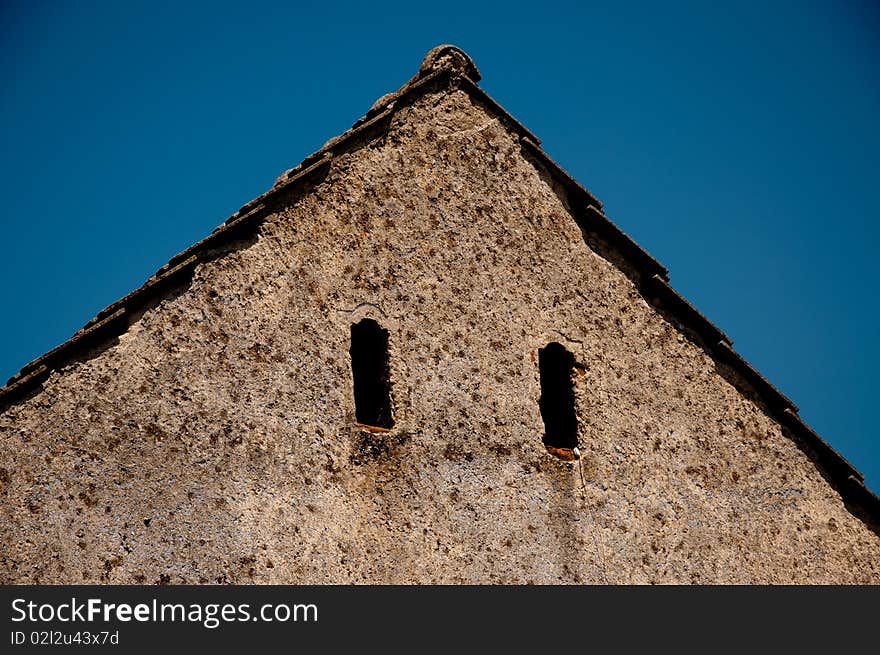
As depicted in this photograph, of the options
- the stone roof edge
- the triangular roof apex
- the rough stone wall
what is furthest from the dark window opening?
the triangular roof apex

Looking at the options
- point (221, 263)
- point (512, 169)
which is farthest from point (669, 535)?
point (221, 263)

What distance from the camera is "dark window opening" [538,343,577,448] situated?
37.3ft

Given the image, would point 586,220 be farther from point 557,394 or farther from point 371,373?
point 371,373

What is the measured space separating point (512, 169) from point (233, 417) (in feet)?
11.3

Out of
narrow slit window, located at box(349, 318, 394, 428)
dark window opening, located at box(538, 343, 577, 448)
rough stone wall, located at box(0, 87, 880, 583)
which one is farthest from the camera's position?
dark window opening, located at box(538, 343, 577, 448)

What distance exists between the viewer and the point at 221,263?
32.9 ft

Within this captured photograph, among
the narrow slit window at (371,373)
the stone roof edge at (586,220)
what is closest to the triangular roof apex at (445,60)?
the stone roof edge at (586,220)

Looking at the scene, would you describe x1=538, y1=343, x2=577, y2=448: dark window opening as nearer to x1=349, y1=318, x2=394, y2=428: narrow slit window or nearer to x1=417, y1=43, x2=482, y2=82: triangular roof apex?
x1=349, y1=318, x2=394, y2=428: narrow slit window

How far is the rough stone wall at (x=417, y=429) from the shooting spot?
9203 millimetres

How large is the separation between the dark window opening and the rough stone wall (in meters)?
0.12

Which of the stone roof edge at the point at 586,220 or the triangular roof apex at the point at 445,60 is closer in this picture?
the stone roof edge at the point at 586,220

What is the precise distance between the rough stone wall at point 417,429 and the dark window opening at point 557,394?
0.12m

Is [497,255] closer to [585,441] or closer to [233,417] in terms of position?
[585,441]

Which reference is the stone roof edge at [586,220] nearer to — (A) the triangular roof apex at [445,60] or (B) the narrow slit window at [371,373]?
(A) the triangular roof apex at [445,60]
